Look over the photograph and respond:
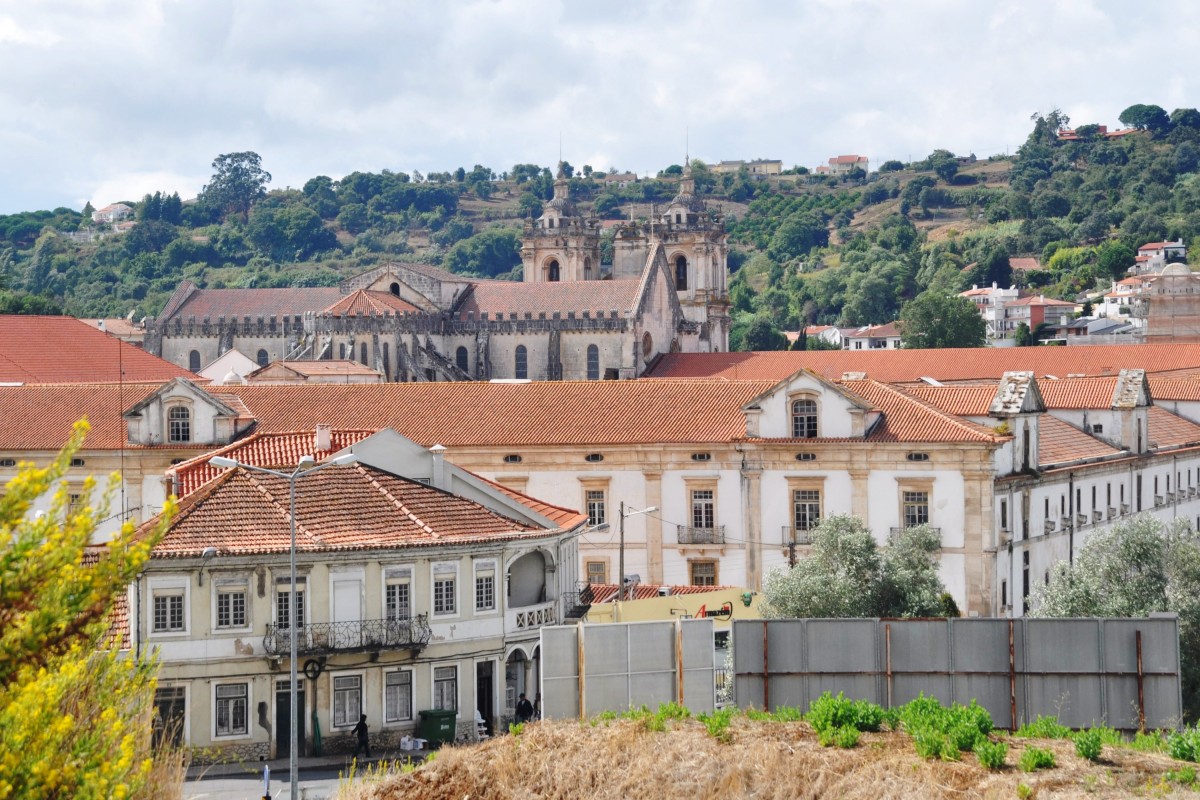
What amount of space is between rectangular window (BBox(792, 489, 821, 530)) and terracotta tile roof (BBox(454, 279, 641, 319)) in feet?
203

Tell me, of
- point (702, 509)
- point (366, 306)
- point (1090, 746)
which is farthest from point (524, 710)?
point (366, 306)

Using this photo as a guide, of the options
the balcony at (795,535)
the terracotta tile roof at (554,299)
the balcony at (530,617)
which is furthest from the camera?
the terracotta tile roof at (554,299)

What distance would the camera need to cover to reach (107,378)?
89.7 meters

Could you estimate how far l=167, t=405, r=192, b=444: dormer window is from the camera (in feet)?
220

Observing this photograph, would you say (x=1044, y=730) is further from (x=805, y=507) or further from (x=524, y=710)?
(x=805, y=507)

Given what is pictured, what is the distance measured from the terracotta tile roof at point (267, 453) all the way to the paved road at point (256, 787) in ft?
34.0

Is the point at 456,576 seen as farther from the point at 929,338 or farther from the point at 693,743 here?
the point at 929,338

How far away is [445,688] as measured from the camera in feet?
144

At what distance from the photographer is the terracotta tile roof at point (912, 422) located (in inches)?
2419

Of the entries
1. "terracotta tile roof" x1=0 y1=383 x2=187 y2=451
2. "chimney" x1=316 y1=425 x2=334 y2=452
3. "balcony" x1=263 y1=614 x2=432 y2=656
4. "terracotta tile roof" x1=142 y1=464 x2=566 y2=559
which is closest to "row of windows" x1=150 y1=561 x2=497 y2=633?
"balcony" x1=263 y1=614 x2=432 y2=656

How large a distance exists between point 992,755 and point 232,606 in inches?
809

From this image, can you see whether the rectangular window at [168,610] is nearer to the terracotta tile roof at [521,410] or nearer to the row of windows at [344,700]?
the row of windows at [344,700]

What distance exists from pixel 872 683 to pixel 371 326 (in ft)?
321

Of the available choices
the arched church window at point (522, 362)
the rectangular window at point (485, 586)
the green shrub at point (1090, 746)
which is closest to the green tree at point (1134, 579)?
the rectangular window at point (485, 586)
